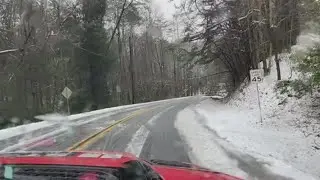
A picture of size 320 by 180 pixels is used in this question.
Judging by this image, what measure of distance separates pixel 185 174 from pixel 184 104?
44.6m

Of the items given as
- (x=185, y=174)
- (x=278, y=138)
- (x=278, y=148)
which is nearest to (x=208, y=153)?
(x=278, y=148)

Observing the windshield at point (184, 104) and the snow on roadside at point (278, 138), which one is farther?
the windshield at point (184, 104)

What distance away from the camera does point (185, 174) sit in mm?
5168

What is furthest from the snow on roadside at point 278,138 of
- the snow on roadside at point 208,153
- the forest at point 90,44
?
the forest at point 90,44

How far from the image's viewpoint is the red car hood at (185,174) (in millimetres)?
5058

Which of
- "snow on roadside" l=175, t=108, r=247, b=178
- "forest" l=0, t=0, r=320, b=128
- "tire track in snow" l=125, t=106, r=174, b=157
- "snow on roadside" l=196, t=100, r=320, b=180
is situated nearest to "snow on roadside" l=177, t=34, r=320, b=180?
"snow on roadside" l=196, t=100, r=320, b=180

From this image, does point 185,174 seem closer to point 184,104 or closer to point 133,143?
point 133,143

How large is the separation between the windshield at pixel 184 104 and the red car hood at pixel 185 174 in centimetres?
3

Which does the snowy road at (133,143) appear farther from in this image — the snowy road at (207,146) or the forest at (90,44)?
the forest at (90,44)

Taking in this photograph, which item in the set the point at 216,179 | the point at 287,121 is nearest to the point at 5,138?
the point at 287,121

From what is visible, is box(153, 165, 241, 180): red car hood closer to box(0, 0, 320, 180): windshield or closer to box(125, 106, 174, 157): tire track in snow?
box(0, 0, 320, 180): windshield

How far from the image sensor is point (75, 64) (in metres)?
52.4

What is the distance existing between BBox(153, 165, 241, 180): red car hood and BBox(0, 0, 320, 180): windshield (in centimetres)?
3

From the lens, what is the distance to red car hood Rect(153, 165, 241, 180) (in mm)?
5058
